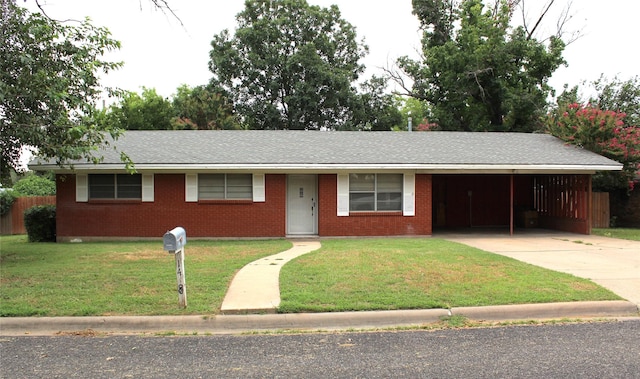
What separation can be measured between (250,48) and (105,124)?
29.0m

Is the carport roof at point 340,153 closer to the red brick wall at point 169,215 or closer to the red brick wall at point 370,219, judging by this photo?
the red brick wall at point 370,219

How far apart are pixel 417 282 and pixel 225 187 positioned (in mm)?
8763

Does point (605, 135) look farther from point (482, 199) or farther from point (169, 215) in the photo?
point (169, 215)

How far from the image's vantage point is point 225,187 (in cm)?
1547

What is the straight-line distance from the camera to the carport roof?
1475cm

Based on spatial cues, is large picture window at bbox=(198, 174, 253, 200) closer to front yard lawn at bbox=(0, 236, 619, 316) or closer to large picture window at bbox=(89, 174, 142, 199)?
large picture window at bbox=(89, 174, 142, 199)

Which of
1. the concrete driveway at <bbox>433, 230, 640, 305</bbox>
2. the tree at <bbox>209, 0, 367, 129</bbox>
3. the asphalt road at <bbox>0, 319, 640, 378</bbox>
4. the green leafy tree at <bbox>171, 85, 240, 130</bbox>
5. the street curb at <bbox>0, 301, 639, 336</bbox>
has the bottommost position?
the asphalt road at <bbox>0, 319, 640, 378</bbox>

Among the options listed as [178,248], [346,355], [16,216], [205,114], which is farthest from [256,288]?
[205,114]

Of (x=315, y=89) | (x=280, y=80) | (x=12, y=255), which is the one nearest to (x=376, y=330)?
(x=12, y=255)

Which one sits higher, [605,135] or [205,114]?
[205,114]

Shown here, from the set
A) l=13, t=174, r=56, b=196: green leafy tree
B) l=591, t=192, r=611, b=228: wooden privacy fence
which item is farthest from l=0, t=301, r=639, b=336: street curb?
l=13, t=174, r=56, b=196: green leafy tree

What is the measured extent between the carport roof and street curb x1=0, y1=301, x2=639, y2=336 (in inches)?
335

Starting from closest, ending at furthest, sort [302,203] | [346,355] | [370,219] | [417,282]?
[346,355], [417,282], [370,219], [302,203]

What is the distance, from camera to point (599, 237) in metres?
15.9
